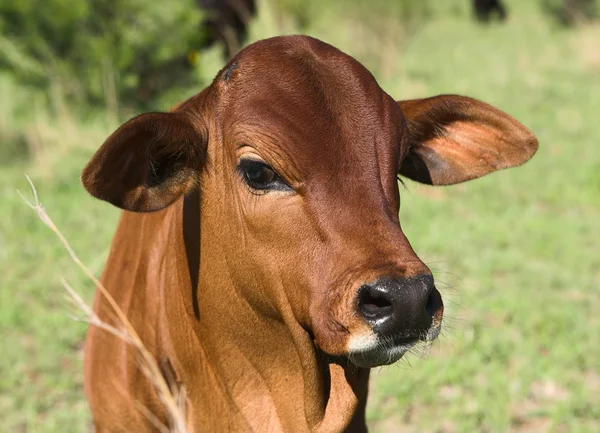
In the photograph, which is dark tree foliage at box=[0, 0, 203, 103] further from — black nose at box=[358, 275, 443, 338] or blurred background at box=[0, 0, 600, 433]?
black nose at box=[358, 275, 443, 338]

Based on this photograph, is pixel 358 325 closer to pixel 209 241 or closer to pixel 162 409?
A: pixel 209 241

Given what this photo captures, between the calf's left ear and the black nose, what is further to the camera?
the calf's left ear

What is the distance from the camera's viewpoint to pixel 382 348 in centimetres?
213

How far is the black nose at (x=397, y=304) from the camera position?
2037mm

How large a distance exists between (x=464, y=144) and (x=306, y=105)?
36.1 inches

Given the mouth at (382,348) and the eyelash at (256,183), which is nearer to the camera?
the mouth at (382,348)

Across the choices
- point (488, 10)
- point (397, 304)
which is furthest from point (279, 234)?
point (488, 10)

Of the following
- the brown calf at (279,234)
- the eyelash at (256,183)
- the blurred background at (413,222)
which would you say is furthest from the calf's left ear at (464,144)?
the eyelash at (256,183)

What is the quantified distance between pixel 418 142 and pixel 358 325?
43.4 inches

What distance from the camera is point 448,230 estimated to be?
6.79 meters

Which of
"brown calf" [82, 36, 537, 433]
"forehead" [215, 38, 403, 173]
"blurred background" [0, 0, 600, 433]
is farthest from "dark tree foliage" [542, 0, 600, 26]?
"forehead" [215, 38, 403, 173]

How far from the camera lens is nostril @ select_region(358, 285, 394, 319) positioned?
2049 millimetres

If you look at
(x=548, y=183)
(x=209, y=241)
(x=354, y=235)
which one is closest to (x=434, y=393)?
→ (x=209, y=241)

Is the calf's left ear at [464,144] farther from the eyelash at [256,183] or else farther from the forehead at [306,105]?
the eyelash at [256,183]
